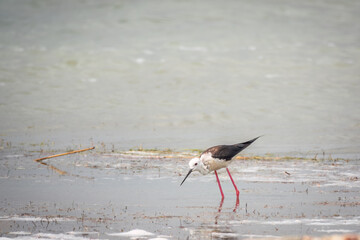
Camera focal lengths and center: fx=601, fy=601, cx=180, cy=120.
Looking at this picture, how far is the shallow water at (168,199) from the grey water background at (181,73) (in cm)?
315

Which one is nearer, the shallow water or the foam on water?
the foam on water

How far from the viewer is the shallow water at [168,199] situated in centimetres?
835

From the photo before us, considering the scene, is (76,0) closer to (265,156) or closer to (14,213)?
(265,156)

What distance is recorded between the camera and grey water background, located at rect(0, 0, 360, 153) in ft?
65.9

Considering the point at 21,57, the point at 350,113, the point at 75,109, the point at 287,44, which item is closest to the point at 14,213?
the point at 75,109

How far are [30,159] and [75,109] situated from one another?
10.4m

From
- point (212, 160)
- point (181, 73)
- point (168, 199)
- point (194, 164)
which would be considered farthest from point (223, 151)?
point (181, 73)

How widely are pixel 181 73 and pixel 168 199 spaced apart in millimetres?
23202

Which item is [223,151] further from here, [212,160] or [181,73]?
[181,73]

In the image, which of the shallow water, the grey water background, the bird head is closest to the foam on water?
the shallow water

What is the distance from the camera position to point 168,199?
1045 centimetres

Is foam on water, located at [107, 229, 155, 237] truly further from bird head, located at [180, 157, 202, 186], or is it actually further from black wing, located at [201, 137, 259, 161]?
black wing, located at [201, 137, 259, 161]

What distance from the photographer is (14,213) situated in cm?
925

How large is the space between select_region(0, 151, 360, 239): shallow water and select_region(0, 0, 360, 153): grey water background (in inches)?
124
